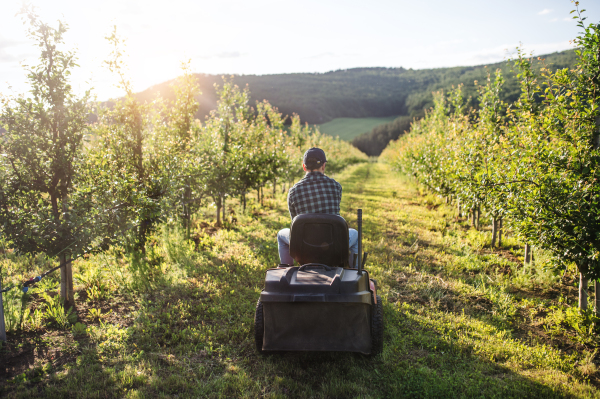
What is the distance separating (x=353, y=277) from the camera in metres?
3.10

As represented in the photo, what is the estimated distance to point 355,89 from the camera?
128625 millimetres

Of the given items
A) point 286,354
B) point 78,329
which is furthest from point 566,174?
point 78,329

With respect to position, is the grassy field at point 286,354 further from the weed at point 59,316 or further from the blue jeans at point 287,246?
the blue jeans at point 287,246

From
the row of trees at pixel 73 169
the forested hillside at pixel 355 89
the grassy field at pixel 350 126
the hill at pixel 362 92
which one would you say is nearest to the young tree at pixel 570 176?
the row of trees at pixel 73 169

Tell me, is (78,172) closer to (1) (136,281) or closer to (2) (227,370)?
(1) (136,281)

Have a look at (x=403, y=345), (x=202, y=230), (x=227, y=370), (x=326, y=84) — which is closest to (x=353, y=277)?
(x=403, y=345)

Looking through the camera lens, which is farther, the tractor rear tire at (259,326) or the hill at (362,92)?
the hill at (362,92)

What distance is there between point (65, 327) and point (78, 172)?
77.5 inches

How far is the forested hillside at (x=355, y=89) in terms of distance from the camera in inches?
3556

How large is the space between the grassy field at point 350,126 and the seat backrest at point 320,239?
282ft

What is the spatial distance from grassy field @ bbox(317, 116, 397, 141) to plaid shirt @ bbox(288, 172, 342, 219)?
85.3m

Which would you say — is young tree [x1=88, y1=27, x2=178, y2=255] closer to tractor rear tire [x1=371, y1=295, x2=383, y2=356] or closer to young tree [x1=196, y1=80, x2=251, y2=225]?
young tree [x1=196, y1=80, x2=251, y2=225]

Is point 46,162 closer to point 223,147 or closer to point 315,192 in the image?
point 315,192

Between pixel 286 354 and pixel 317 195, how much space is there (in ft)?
5.67
